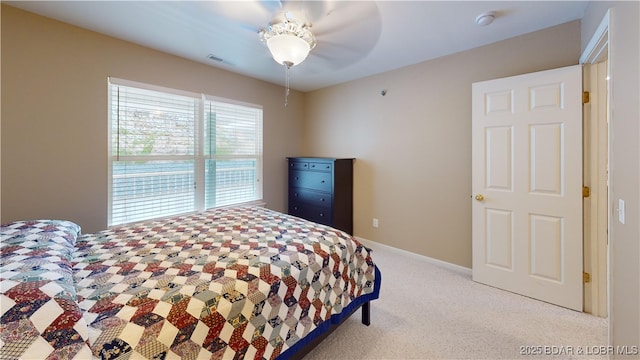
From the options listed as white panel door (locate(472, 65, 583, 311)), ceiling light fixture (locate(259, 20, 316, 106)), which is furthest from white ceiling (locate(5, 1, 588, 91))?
white panel door (locate(472, 65, 583, 311))

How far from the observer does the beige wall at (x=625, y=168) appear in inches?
48.1

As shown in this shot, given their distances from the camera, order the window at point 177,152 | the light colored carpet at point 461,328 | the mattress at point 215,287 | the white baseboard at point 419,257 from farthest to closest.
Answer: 1. the white baseboard at point 419,257
2. the window at point 177,152
3. the light colored carpet at point 461,328
4. the mattress at point 215,287

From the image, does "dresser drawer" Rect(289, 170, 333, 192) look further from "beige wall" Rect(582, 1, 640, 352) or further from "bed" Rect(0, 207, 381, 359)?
"beige wall" Rect(582, 1, 640, 352)

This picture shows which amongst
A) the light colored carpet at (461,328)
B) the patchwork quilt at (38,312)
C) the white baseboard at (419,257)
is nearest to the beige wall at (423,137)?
the white baseboard at (419,257)

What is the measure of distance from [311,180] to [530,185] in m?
2.58

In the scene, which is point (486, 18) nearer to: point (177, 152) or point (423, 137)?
point (423, 137)

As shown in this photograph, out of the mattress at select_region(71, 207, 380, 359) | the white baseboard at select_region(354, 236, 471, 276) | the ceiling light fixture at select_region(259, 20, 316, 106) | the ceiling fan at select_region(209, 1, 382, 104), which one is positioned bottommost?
the white baseboard at select_region(354, 236, 471, 276)

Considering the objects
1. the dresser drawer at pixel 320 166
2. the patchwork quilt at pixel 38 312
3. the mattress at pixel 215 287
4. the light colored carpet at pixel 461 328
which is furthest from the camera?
the dresser drawer at pixel 320 166

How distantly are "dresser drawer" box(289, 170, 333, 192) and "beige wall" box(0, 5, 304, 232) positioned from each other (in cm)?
213

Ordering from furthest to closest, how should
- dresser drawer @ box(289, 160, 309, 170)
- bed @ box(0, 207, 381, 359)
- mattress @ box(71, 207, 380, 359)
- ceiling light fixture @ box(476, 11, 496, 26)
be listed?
dresser drawer @ box(289, 160, 309, 170)
ceiling light fixture @ box(476, 11, 496, 26)
mattress @ box(71, 207, 380, 359)
bed @ box(0, 207, 381, 359)

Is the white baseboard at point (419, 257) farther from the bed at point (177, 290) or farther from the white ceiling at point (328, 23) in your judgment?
the white ceiling at point (328, 23)

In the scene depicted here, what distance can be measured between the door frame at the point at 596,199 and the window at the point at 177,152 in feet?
11.9

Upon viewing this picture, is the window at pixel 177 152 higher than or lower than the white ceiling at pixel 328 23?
lower

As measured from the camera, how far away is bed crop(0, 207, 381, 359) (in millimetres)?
856
